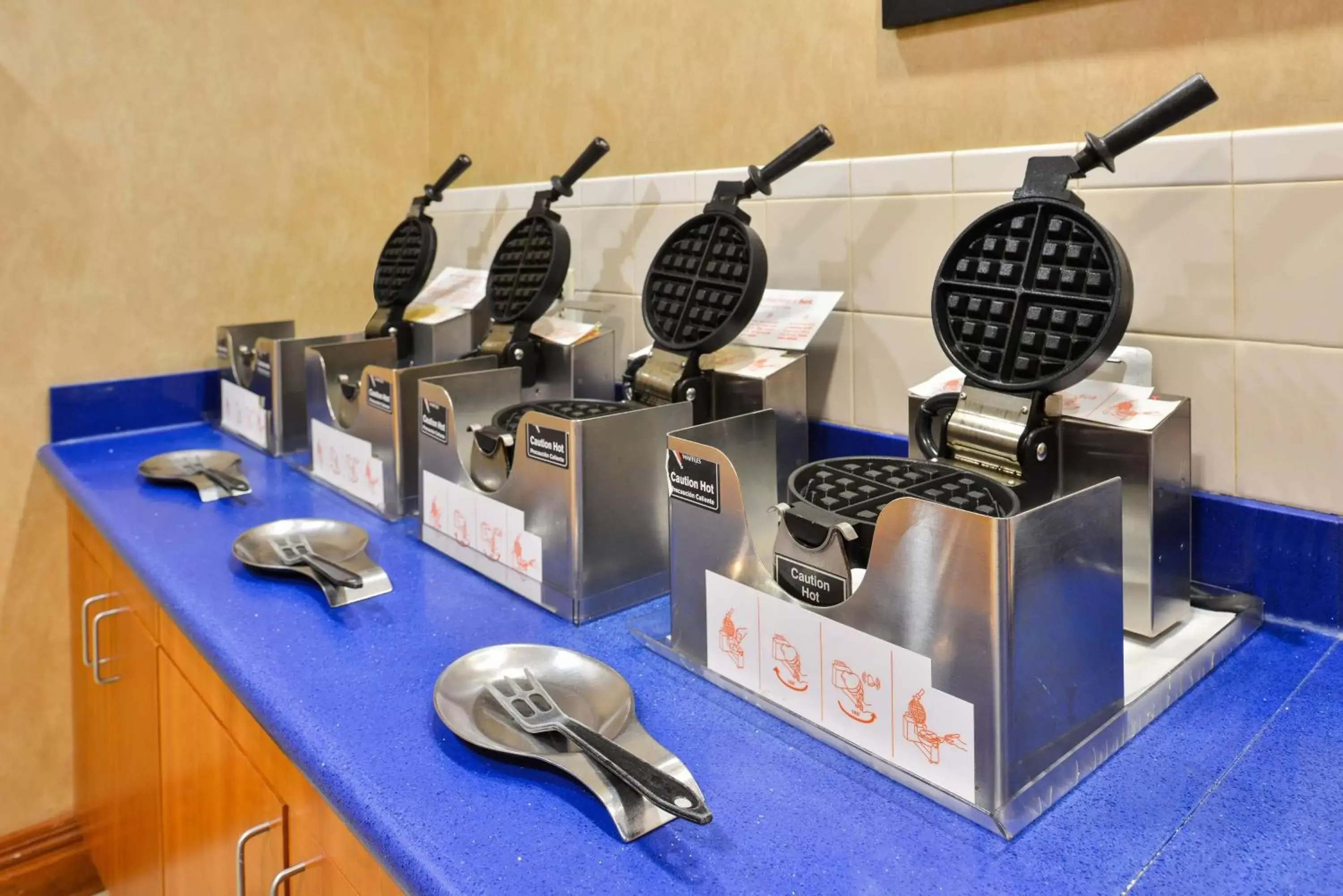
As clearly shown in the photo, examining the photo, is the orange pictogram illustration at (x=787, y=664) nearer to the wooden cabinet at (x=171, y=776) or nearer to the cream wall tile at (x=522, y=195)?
the wooden cabinet at (x=171, y=776)

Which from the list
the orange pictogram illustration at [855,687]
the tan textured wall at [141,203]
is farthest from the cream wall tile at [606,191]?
the orange pictogram illustration at [855,687]

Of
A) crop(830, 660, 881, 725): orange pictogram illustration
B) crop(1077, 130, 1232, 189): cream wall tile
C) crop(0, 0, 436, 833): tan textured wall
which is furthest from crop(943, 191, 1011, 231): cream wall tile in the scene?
crop(0, 0, 436, 833): tan textured wall

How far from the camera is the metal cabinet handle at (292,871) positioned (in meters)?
0.87

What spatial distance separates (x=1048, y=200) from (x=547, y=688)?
64 cm

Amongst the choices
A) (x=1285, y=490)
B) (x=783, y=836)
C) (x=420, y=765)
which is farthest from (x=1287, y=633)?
(x=420, y=765)

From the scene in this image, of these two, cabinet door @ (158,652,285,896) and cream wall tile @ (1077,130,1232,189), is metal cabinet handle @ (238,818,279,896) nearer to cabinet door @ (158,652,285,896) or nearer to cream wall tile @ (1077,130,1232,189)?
cabinet door @ (158,652,285,896)

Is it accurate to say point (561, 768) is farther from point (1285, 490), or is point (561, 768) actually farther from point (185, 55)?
point (185, 55)

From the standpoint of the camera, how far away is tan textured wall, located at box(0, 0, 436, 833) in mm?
1796

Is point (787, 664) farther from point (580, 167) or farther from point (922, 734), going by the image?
point (580, 167)

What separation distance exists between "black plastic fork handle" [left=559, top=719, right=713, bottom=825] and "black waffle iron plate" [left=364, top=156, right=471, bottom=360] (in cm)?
122

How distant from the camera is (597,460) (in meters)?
1.02

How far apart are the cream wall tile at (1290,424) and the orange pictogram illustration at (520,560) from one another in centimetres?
74

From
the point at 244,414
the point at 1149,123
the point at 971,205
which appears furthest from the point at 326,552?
the point at 1149,123

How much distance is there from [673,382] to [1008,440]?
1.47 feet
